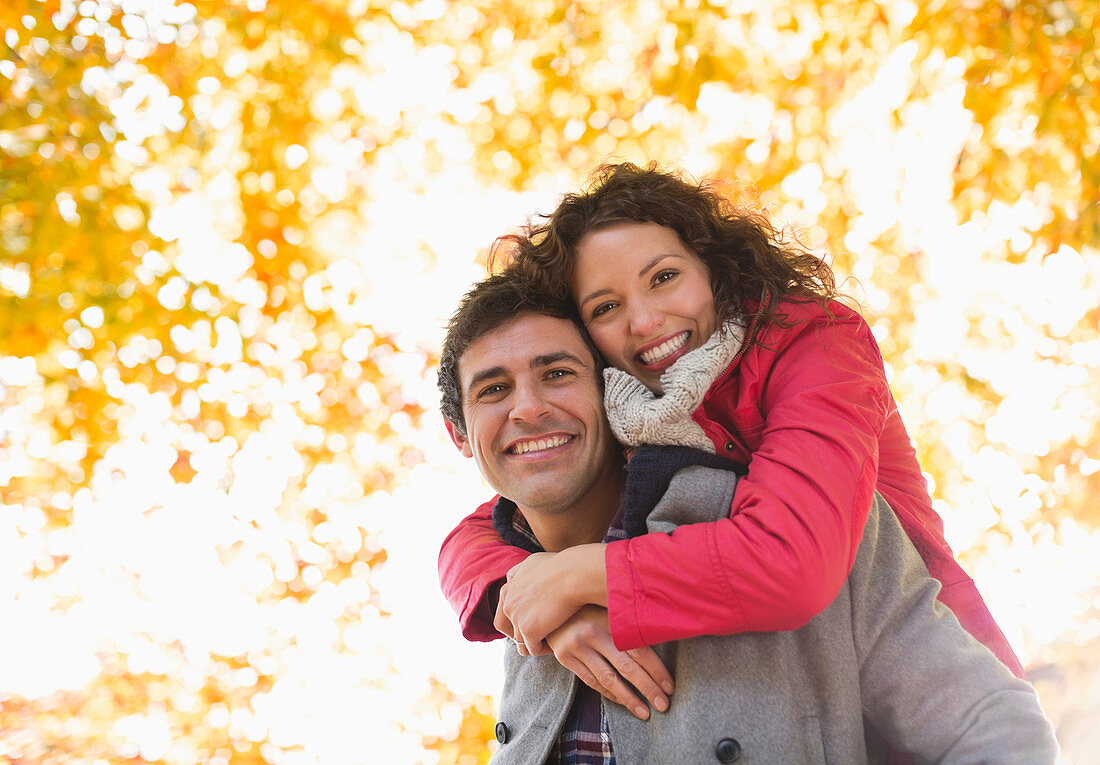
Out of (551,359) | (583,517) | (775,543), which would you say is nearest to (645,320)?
(551,359)

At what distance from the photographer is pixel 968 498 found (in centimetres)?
402

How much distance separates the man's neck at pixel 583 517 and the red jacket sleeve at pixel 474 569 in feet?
0.30

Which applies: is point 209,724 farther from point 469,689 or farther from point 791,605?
point 791,605

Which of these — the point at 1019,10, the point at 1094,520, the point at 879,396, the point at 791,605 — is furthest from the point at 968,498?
the point at 791,605

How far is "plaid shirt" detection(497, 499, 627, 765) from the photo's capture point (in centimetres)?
190

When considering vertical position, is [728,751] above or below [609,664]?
below

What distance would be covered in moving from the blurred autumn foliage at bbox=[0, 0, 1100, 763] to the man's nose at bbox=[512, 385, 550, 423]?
1.64 meters

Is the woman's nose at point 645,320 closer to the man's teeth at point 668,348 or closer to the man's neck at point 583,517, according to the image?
the man's teeth at point 668,348

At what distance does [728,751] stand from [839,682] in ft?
0.85

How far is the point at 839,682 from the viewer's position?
172 cm

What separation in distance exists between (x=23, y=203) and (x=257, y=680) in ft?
8.53

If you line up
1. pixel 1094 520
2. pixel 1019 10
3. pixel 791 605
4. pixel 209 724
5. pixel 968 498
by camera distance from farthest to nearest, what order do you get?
1. pixel 209 724
2. pixel 968 498
3. pixel 1094 520
4. pixel 1019 10
5. pixel 791 605

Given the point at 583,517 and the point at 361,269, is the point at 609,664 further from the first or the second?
the point at 361,269

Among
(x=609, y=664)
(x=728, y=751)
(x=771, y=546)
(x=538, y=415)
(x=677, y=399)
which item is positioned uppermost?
(x=538, y=415)
